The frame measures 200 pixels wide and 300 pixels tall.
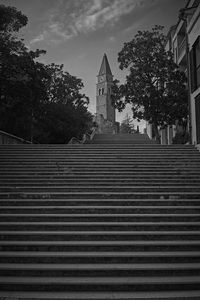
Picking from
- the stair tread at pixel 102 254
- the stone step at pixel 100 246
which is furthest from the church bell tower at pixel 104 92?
the stair tread at pixel 102 254

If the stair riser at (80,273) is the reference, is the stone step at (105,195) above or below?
above

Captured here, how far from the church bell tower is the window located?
6599cm

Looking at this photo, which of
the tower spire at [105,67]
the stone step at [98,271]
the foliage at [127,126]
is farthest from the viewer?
the tower spire at [105,67]

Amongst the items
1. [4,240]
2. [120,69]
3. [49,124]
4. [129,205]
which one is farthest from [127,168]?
[120,69]

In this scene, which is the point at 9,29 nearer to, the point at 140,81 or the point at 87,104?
the point at 140,81

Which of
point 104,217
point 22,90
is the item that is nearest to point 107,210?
point 104,217

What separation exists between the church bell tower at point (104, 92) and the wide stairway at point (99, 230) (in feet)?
230

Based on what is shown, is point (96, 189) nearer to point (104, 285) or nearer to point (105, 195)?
point (105, 195)

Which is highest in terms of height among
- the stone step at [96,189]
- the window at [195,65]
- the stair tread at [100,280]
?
the window at [195,65]

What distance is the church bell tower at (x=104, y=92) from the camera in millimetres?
80188

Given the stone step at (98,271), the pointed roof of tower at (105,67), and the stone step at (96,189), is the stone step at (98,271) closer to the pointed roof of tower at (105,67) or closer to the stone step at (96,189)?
the stone step at (96,189)

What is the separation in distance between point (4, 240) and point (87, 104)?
2563 cm

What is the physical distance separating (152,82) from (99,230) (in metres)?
18.3

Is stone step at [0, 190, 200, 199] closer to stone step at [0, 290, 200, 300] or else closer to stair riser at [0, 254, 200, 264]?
stair riser at [0, 254, 200, 264]
